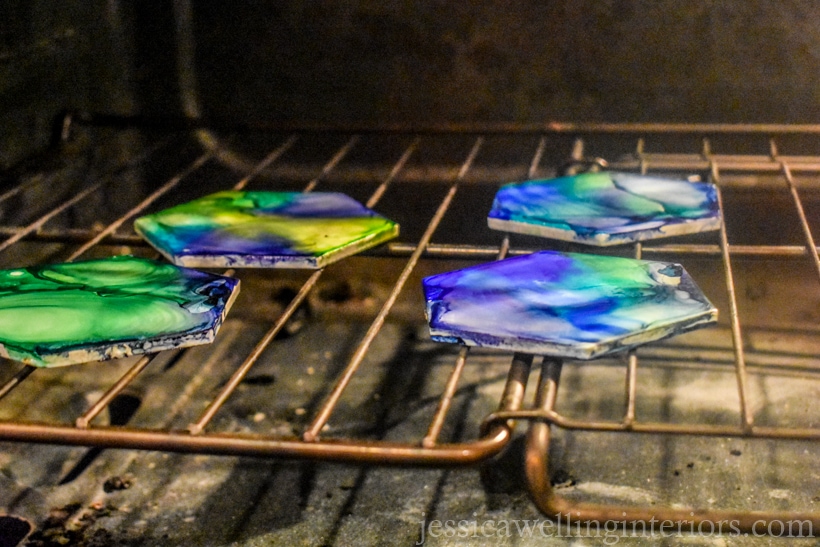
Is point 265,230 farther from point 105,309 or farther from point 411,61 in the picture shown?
point 411,61

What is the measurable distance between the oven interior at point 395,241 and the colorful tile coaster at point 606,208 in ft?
0.10

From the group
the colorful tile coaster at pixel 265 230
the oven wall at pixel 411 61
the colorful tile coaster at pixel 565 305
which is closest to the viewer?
the colorful tile coaster at pixel 565 305

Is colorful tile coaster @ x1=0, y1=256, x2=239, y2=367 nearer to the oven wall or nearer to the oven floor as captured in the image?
the oven floor

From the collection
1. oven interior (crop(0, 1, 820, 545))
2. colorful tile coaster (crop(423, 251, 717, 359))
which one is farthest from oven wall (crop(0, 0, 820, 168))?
colorful tile coaster (crop(423, 251, 717, 359))

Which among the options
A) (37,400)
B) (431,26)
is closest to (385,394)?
(37,400)

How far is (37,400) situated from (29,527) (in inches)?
9.7

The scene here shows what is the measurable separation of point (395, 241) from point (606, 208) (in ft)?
0.78

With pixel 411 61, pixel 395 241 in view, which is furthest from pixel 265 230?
pixel 411 61

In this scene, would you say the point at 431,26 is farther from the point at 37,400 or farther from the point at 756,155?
the point at 37,400

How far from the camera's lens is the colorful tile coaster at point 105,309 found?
1.99ft

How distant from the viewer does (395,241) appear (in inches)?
35.7

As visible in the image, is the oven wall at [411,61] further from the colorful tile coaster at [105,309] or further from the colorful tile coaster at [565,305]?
the colorful tile coaster at [565,305]

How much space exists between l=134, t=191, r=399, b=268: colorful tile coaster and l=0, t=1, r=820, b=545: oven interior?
3 cm

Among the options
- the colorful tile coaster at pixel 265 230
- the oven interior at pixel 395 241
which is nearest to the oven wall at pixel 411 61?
Answer: the oven interior at pixel 395 241
